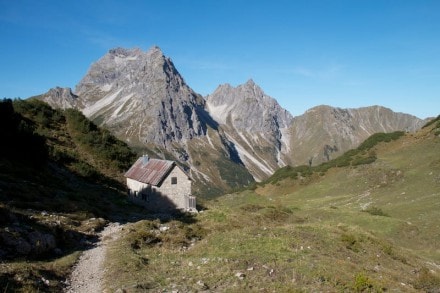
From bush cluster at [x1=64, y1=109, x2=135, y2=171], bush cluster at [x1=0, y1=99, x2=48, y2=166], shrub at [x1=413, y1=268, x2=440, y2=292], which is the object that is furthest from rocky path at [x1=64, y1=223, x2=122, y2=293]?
bush cluster at [x1=64, y1=109, x2=135, y2=171]

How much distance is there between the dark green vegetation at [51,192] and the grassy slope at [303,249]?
3.60 m

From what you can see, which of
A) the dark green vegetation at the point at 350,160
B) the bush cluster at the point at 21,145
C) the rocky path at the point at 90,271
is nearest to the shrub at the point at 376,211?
the dark green vegetation at the point at 350,160

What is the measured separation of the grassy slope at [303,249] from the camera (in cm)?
1970

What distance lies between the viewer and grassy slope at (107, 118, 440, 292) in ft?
64.6

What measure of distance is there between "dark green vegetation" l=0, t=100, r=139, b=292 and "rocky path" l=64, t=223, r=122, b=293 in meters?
0.61

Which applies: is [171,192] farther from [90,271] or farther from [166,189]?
[90,271]

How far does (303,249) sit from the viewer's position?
27125 millimetres

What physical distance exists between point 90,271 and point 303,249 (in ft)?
46.7

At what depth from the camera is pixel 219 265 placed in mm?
22359

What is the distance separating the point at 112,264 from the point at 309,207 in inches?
1689

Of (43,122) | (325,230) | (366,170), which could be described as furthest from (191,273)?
(43,122)

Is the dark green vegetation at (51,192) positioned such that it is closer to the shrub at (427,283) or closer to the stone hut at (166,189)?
the stone hut at (166,189)

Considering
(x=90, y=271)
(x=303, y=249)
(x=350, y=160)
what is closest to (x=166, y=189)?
(x=303, y=249)

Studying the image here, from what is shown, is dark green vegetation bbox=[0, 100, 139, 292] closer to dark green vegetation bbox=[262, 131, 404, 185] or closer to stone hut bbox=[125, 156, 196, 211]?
stone hut bbox=[125, 156, 196, 211]
